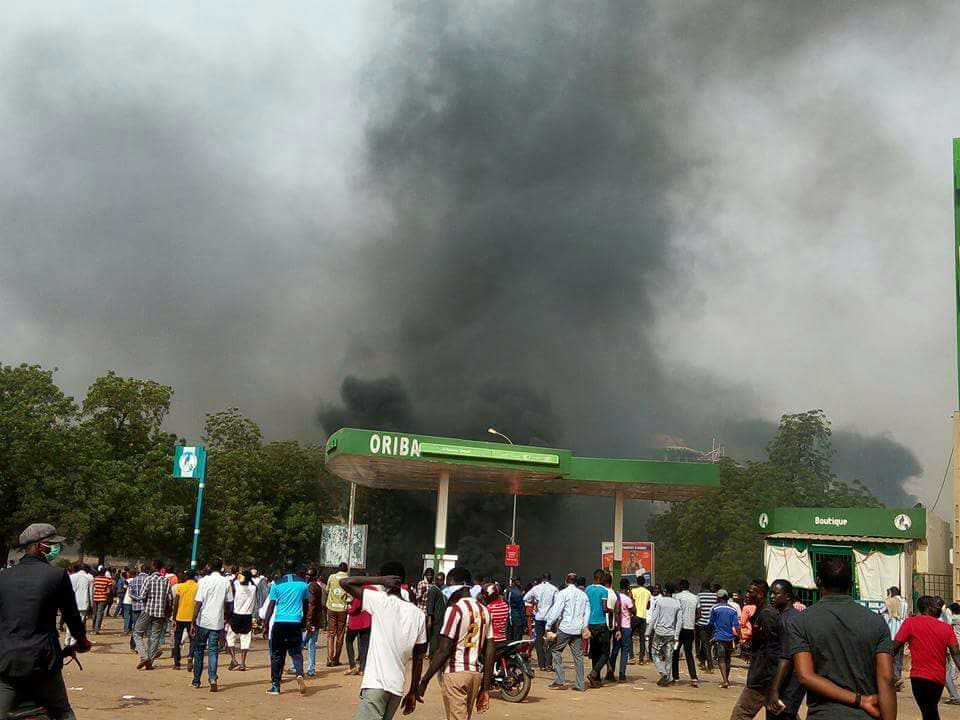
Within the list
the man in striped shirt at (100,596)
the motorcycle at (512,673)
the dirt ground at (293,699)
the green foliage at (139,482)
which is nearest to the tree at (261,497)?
the green foliage at (139,482)

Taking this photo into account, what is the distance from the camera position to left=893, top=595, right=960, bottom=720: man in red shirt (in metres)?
8.57

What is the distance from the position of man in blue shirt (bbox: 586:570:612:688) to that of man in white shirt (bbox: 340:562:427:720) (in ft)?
29.0

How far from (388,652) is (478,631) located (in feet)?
5.58

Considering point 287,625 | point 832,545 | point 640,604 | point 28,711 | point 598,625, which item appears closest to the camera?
point 28,711

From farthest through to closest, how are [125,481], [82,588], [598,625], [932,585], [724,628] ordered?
[125,481]
[932,585]
[82,588]
[724,628]
[598,625]

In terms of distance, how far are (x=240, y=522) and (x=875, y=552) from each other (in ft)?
98.7

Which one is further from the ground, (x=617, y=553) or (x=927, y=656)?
(x=617, y=553)

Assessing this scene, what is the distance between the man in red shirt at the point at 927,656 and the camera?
8570 millimetres

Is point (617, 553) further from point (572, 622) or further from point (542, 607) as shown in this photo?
point (572, 622)

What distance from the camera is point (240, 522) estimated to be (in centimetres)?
4556

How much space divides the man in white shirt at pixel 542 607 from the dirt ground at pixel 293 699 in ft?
1.95

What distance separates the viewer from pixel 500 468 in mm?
28469

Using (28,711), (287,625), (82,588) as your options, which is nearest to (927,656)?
(28,711)

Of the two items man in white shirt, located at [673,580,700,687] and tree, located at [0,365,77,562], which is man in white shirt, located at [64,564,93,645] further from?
tree, located at [0,365,77,562]
